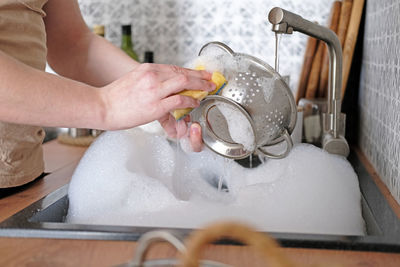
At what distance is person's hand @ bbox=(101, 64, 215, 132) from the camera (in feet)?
2.15

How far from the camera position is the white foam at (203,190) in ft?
2.63

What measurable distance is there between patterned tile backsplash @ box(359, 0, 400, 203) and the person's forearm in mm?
519

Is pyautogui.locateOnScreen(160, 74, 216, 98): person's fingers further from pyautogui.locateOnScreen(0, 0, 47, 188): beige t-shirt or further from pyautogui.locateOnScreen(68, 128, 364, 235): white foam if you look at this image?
pyautogui.locateOnScreen(0, 0, 47, 188): beige t-shirt

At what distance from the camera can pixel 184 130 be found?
84 cm

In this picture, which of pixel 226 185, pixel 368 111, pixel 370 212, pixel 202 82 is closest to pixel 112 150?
pixel 226 185

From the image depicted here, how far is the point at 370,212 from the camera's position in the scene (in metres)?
0.80

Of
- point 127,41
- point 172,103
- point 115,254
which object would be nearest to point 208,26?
point 127,41

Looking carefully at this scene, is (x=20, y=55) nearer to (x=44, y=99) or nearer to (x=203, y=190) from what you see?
(x=44, y=99)

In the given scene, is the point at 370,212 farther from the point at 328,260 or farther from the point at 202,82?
the point at 202,82

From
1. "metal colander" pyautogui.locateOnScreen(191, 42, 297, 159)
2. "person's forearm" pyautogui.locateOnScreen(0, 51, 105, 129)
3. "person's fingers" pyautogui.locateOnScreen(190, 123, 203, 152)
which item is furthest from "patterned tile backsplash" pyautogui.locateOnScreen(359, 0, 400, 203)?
"person's forearm" pyautogui.locateOnScreen(0, 51, 105, 129)

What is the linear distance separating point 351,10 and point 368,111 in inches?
13.5

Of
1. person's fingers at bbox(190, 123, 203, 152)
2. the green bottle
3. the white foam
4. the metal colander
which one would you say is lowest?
the white foam

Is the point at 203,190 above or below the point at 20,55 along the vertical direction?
below

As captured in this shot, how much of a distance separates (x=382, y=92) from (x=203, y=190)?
0.43m
